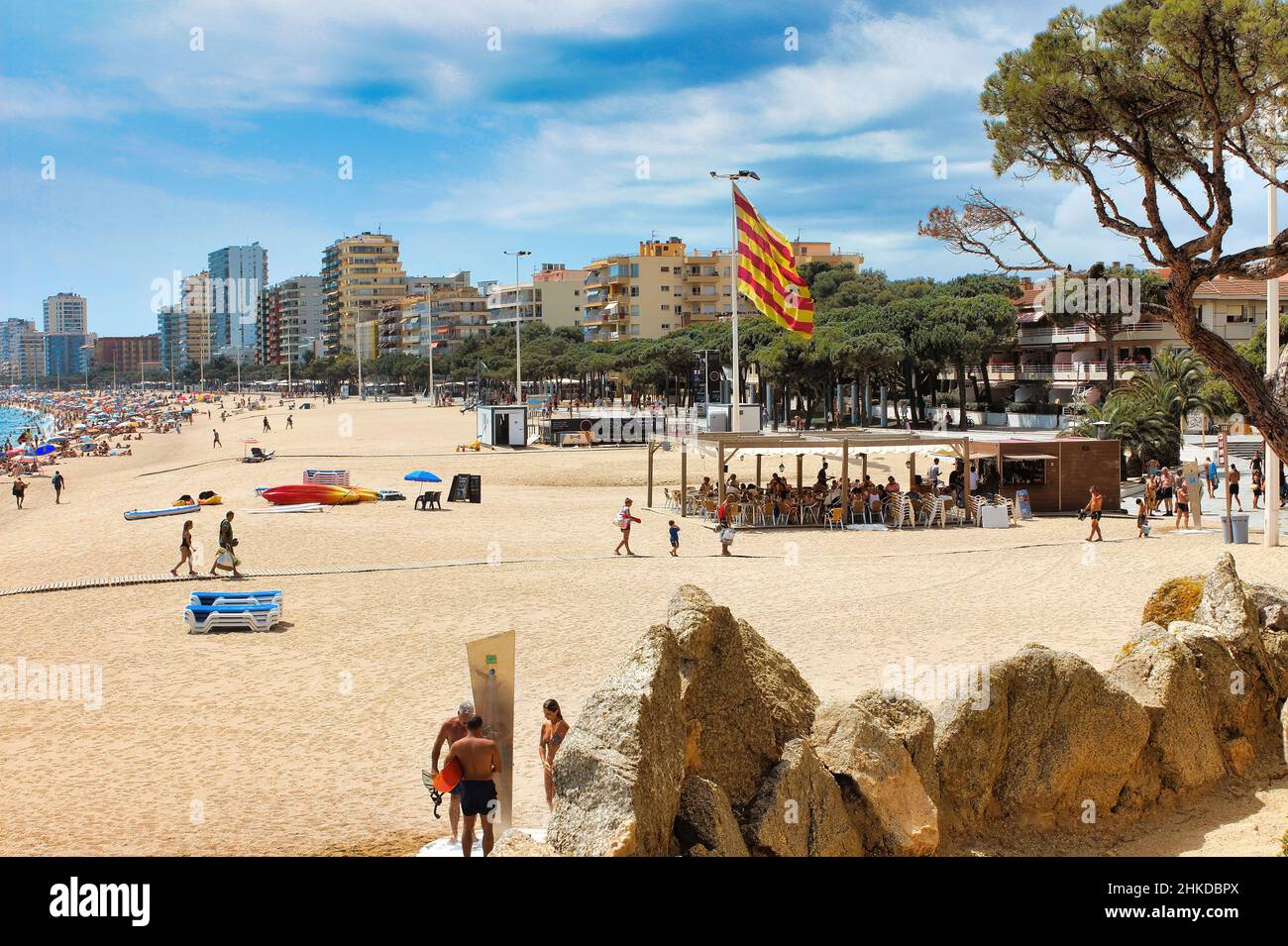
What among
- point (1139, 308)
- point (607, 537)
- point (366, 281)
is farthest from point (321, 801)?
point (366, 281)

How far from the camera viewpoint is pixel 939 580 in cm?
1845

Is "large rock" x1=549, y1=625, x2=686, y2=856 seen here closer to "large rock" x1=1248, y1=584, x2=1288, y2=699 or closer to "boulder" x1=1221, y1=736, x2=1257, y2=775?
"boulder" x1=1221, y1=736, x2=1257, y2=775

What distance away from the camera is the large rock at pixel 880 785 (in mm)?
7375

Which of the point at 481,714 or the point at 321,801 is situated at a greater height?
the point at 481,714

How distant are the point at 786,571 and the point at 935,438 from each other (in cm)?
778

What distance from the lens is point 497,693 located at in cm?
757

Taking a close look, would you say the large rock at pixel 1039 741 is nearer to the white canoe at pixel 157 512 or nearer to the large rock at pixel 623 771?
the large rock at pixel 623 771

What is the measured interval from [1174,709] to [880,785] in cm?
317

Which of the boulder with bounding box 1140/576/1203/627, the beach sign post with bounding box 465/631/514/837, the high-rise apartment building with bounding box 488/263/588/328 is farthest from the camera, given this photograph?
the high-rise apartment building with bounding box 488/263/588/328

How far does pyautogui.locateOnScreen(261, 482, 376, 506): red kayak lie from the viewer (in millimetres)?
29938

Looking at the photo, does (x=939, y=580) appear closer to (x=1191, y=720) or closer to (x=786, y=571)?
(x=786, y=571)

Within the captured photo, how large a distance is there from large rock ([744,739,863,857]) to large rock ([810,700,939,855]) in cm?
12

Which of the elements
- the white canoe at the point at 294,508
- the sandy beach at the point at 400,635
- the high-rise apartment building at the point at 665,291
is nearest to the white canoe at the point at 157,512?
the sandy beach at the point at 400,635

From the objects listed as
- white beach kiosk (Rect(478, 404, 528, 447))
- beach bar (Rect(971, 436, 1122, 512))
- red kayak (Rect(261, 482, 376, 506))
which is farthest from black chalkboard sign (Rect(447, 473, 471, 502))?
white beach kiosk (Rect(478, 404, 528, 447))
